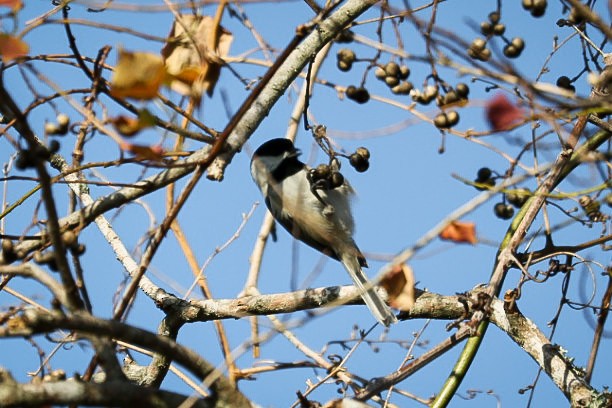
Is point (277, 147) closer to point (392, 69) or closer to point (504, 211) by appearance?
point (392, 69)

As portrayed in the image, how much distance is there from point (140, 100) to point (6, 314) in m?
0.64

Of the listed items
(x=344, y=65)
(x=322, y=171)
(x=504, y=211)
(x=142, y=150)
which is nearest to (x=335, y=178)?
(x=322, y=171)

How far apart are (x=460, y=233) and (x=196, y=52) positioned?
837 millimetres

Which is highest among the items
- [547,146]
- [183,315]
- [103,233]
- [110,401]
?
[103,233]

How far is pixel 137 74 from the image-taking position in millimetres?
1517

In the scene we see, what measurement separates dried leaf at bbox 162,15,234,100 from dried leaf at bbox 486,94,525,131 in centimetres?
67

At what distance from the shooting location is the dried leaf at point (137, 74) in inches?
59.6

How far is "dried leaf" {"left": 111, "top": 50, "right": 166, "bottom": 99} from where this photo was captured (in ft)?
4.96

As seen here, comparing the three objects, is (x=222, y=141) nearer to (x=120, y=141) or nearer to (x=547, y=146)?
(x=120, y=141)

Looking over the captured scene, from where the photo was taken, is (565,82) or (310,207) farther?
(310,207)

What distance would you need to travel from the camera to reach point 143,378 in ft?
10.0

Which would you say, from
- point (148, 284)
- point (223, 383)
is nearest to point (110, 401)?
point (223, 383)

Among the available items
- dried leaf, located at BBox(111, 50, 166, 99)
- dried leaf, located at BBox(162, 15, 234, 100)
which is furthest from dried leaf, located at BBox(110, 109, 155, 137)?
dried leaf, located at BBox(162, 15, 234, 100)

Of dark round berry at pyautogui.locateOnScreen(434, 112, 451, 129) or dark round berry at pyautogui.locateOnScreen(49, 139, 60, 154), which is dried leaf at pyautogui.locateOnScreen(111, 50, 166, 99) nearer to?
dark round berry at pyautogui.locateOnScreen(49, 139, 60, 154)
